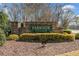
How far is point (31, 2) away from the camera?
1113 centimetres

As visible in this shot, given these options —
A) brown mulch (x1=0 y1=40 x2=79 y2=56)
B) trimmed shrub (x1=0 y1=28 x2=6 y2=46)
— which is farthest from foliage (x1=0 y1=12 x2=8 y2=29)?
brown mulch (x1=0 y1=40 x2=79 y2=56)

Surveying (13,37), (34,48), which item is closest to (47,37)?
(34,48)

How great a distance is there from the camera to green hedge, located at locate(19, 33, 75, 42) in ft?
36.7

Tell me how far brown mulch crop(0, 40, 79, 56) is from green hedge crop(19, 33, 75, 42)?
11cm

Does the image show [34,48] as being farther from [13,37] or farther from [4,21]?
[4,21]

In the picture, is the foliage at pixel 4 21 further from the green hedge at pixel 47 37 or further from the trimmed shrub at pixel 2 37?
the green hedge at pixel 47 37

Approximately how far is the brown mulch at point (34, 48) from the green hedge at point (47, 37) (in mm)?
106

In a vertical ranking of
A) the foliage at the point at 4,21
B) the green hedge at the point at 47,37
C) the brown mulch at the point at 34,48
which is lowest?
the brown mulch at the point at 34,48

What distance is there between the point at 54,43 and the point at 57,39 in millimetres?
111

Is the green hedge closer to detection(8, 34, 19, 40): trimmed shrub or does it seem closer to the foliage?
detection(8, 34, 19, 40): trimmed shrub

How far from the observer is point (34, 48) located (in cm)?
1118

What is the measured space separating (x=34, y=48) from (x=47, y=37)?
0.36 m

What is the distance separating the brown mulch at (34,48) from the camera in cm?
1112

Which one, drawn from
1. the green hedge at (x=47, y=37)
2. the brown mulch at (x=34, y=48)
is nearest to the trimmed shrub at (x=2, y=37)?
the brown mulch at (x=34, y=48)
